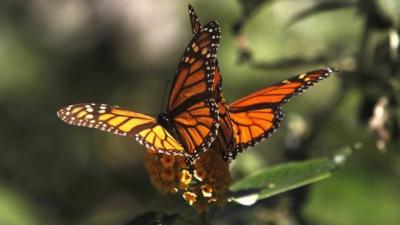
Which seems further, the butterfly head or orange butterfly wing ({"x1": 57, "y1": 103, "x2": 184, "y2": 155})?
the butterfly head

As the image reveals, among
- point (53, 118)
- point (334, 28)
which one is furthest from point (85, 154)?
point (334, 28)

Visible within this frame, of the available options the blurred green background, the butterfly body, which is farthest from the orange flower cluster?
the blurred green background

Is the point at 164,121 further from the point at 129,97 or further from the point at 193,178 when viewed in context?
the point at 129,97

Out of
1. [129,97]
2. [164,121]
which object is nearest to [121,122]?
[164,121]

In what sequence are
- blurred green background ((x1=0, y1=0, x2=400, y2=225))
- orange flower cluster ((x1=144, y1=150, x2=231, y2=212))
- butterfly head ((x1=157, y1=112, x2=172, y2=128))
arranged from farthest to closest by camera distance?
1. blurred green background ((x1=0, y1=0, x2=400, y2=225))
2. butterfly head ((x1=157, y1=112, x2=172, y2=128))
3. orange flower cluster ((x1=144, y1=150, x2=231, y2=212))

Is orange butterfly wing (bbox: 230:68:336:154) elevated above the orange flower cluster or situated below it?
above

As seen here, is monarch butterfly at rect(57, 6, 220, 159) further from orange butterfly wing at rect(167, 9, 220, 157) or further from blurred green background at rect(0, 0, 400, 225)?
blurred green background at rect(0, 0, 400, 225)

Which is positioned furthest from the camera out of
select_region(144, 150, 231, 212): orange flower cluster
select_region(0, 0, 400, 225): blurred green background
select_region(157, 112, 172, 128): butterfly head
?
select_region(0, 0, 400, 225): blurred green background
